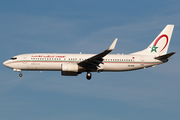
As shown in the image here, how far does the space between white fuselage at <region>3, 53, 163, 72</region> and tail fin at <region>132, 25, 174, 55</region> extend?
2328mm

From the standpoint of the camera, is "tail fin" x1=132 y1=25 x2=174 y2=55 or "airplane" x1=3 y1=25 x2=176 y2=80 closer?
"airplane" x1=3 y1=25 x2=176 y2=80

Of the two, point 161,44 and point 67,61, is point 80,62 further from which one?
point 161,44

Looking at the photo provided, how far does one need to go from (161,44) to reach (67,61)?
52.7 feet

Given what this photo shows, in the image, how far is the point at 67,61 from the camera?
49.0 meters

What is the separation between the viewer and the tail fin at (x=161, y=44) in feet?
174

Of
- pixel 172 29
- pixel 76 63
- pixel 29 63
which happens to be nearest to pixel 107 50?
pixel 76 63

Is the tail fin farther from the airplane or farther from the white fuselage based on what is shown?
the white fuselage

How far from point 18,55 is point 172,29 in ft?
84.2

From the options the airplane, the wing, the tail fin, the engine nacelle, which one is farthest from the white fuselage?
the tail fin

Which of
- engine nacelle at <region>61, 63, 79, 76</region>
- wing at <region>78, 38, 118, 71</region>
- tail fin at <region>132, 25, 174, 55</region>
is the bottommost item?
engine nacelle at <region>61, 63, 79, 76</region>

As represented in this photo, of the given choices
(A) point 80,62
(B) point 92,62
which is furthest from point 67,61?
(B) point 92,62

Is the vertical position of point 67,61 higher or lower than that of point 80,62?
higher

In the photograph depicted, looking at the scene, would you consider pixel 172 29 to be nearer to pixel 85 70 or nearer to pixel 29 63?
pixel 85 70

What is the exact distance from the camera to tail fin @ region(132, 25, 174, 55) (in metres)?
52.9
